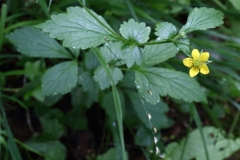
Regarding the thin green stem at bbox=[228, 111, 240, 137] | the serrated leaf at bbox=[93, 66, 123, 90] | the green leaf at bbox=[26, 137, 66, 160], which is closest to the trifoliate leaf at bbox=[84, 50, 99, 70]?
the serrated leaf at bbox=[93, 66, 123, 90]

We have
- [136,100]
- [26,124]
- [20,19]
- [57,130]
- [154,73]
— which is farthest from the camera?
[20,19]

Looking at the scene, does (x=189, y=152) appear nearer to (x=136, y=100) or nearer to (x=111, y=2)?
(x=136, y=100)

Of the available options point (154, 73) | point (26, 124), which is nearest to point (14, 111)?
point (26, 124)

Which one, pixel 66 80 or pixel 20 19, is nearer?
pixel 66 80

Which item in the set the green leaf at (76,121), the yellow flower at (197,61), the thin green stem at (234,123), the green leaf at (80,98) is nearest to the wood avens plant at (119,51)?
the yellow flower at (197,61)

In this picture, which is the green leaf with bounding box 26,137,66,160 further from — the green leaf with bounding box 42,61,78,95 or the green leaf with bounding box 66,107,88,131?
the green leaf with bounding box 42,61,78,95

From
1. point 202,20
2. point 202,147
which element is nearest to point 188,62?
point 202,20

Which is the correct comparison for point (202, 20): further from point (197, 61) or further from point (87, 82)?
point (87, 82)
